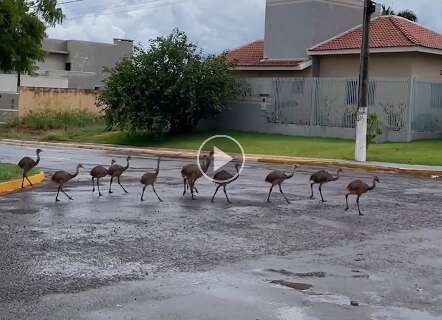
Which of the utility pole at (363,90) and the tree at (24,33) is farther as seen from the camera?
the utility pole at (363,90)

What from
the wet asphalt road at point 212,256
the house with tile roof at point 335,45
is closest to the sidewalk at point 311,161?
the wet asphalt road at point 212,256

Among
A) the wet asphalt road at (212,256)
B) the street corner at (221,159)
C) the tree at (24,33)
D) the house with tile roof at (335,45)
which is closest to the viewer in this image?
the wet asphalt road at (212,256)

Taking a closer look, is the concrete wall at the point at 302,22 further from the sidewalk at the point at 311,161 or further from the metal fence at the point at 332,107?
the sidewalk at the point at 311,161

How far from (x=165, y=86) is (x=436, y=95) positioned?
519 inches

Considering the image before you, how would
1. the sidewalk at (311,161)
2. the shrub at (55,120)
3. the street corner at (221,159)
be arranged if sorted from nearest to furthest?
the street corner at (221,159) → the sidewalk at (311,161) → the shrub at (55,120)

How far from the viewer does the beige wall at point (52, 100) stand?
51031 mm

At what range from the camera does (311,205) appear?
48.6 feet

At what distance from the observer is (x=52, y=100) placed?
51812 millimetres

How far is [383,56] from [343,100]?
3478 mm

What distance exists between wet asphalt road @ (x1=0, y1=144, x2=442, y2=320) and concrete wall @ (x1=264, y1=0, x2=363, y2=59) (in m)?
25.2

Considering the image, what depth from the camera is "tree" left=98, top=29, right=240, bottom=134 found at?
37.6 meters

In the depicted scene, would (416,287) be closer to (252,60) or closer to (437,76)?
(437,76)

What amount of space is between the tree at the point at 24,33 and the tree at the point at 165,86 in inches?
653

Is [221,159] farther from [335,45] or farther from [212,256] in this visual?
[335,45]
